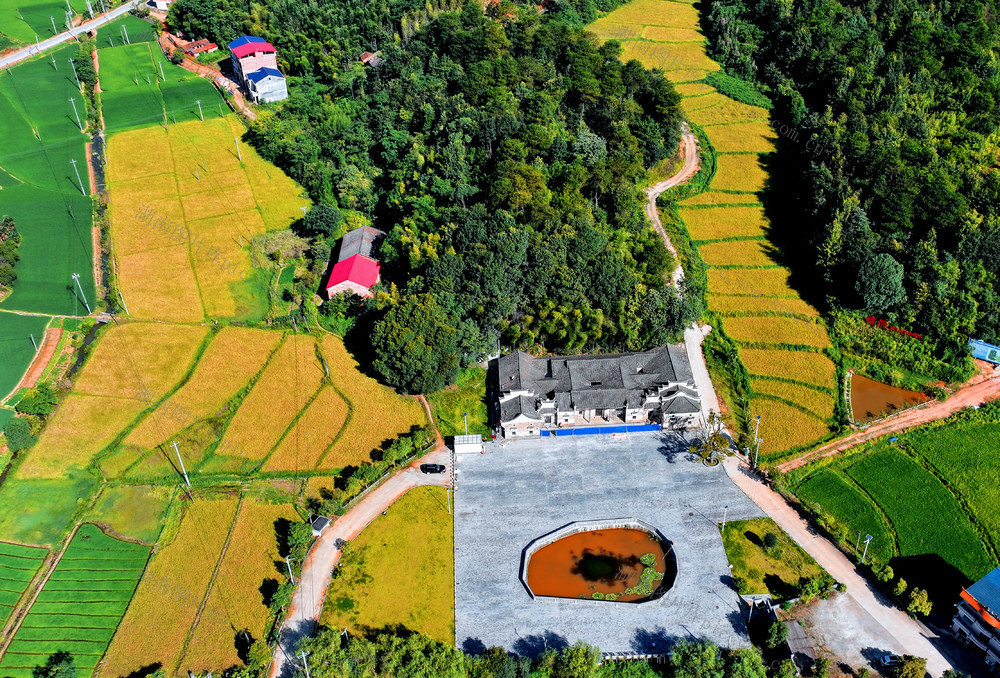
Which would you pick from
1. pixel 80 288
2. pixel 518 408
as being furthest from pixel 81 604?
pixel 80 288

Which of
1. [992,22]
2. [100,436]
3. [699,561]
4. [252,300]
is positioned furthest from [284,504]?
[992,22]

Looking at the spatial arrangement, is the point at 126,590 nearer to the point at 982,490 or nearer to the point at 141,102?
the point at 982,490

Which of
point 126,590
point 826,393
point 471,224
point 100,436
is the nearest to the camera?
point 126,590

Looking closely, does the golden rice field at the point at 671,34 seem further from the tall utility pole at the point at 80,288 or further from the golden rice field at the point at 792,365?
the tall utility pole at the point at 80,288

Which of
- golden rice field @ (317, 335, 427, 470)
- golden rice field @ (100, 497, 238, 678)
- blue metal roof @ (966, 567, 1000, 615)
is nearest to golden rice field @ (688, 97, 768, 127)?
golden rice field @ (317, 335, 427, 470)

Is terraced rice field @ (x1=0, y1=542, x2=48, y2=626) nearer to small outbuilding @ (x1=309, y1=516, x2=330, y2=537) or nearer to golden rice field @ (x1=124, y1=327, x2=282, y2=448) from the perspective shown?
golden rice field @ (x1=124, y1=327, x2=282, y2=448)

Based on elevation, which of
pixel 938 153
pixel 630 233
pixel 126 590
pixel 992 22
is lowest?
pixel 126 590
